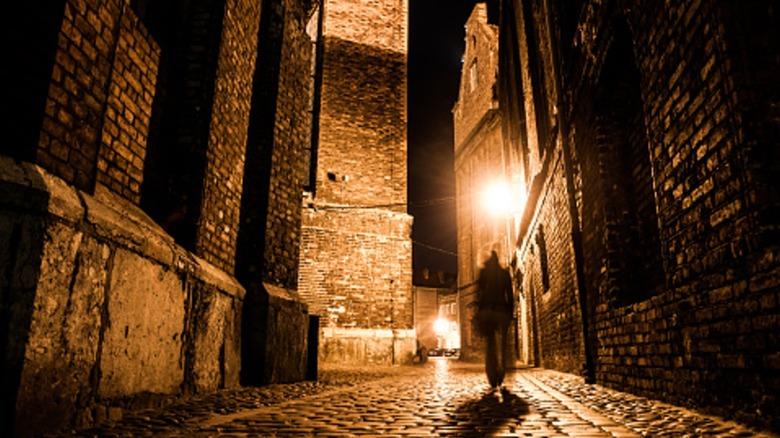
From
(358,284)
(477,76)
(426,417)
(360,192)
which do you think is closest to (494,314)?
(426,417)

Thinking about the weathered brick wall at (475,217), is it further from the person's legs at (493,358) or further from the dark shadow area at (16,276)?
the dark shadow area at (16,276)

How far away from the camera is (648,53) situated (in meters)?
3.67

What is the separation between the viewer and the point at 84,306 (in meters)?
2.80

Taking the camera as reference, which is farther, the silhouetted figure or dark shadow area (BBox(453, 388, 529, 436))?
the silhouetted figure

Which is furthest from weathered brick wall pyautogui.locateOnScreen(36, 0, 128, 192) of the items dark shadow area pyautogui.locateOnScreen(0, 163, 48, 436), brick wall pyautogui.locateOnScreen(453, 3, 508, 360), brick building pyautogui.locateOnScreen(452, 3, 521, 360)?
brick wall pyautogui.locateOnScreen(453, 3, 508, 360)

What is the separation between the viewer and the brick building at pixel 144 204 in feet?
8.27

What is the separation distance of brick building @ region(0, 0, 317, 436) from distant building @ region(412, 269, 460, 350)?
35416mm

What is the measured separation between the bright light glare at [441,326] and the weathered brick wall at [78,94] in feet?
136

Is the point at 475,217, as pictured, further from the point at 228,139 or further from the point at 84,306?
the point at 84,306

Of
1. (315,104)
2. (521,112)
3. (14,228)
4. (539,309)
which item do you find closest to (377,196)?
(315,104)

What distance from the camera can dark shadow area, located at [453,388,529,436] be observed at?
9.22 feet

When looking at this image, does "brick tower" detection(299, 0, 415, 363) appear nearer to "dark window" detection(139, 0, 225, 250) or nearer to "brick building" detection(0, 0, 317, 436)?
"brick building" detection(0, 0, 317, 436)

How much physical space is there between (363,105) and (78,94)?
1487 cm

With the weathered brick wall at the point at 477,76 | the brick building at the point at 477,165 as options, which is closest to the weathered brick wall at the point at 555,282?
the brick building at the point at 477,165
